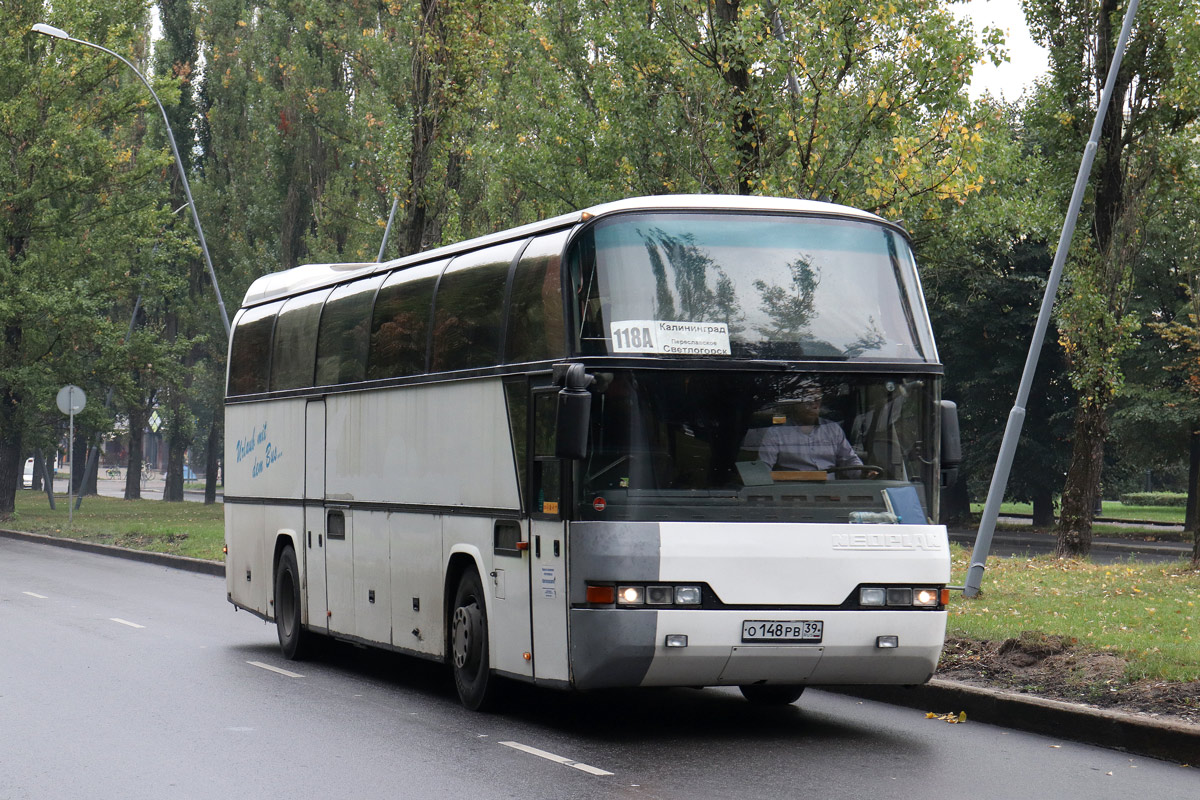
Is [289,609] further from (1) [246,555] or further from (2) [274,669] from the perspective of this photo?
(1) [246,555]

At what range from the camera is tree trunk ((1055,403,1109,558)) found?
26391 mm

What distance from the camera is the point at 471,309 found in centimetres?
1141

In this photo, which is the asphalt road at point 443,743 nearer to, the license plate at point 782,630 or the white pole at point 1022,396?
the license plate at point 782,630

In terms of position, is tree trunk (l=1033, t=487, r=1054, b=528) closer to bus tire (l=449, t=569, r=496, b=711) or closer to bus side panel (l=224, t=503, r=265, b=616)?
bus side panel (l=224, t=503, r=265, b=616)

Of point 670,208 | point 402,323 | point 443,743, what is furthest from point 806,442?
point 402,323

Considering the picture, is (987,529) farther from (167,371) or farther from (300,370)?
(167,371)

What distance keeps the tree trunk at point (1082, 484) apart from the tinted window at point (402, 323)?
1638 centimetres

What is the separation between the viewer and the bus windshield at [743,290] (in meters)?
9.79

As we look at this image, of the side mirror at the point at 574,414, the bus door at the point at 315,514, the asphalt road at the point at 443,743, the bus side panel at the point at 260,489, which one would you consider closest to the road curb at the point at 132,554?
the bus side panel at the point at 260,489

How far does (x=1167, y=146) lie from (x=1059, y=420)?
64.9 ft

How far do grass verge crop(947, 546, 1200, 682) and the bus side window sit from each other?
3.99 metres

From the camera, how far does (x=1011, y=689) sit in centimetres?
1093

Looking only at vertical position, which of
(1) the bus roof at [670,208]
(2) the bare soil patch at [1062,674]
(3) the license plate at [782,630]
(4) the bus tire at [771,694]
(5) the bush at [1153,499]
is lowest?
(4) the bus tire at [771,694]

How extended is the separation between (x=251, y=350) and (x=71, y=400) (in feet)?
67.8
